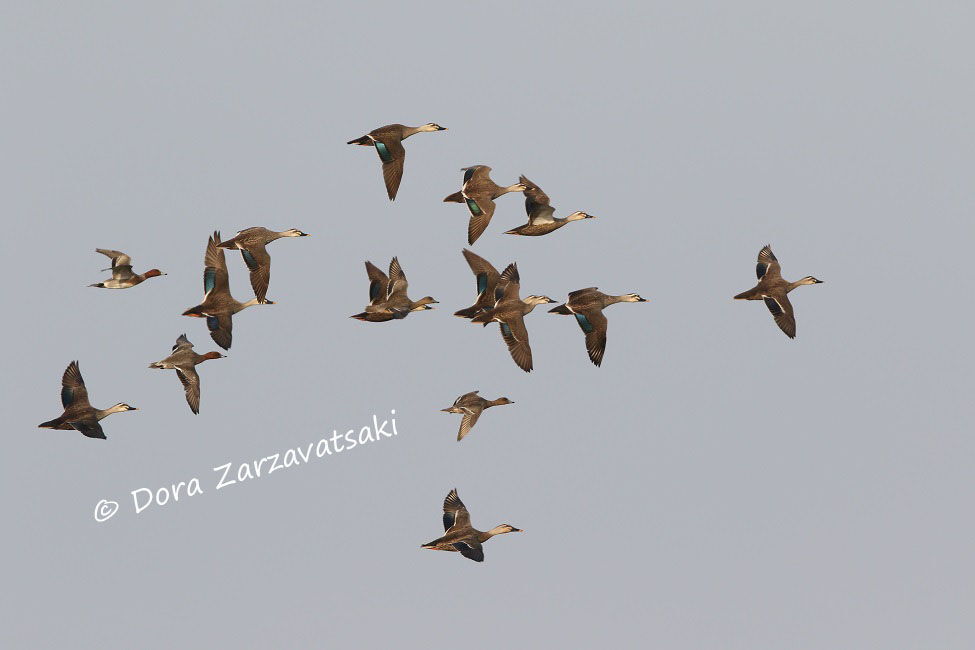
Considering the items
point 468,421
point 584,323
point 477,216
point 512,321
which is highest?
point 477,216

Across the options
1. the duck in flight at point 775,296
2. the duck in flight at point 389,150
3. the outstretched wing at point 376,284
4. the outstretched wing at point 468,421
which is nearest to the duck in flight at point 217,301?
the outstretched wing at point 376,284

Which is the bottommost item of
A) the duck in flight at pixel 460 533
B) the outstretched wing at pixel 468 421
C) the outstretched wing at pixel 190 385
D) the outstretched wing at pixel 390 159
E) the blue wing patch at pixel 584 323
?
the duck in flight at pixel 460 533

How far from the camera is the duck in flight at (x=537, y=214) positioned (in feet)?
104

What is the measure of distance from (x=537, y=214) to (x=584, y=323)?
9.36 ft

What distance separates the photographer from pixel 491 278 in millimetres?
31328

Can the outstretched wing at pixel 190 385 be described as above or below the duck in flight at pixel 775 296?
above

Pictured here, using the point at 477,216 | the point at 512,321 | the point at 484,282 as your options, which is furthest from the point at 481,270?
the point at 512,321

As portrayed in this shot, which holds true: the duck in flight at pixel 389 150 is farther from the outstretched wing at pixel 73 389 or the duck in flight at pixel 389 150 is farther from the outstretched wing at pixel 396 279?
the outstretched wing at pixel 73 389

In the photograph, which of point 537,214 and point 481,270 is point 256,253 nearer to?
point 481,270

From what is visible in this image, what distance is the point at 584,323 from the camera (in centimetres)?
3092

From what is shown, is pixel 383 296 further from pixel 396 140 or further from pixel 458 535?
pixel 458 535

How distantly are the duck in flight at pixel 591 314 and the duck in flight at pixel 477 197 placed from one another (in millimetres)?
2440

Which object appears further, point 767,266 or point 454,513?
point 767,266

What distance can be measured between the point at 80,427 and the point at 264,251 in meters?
5.62
